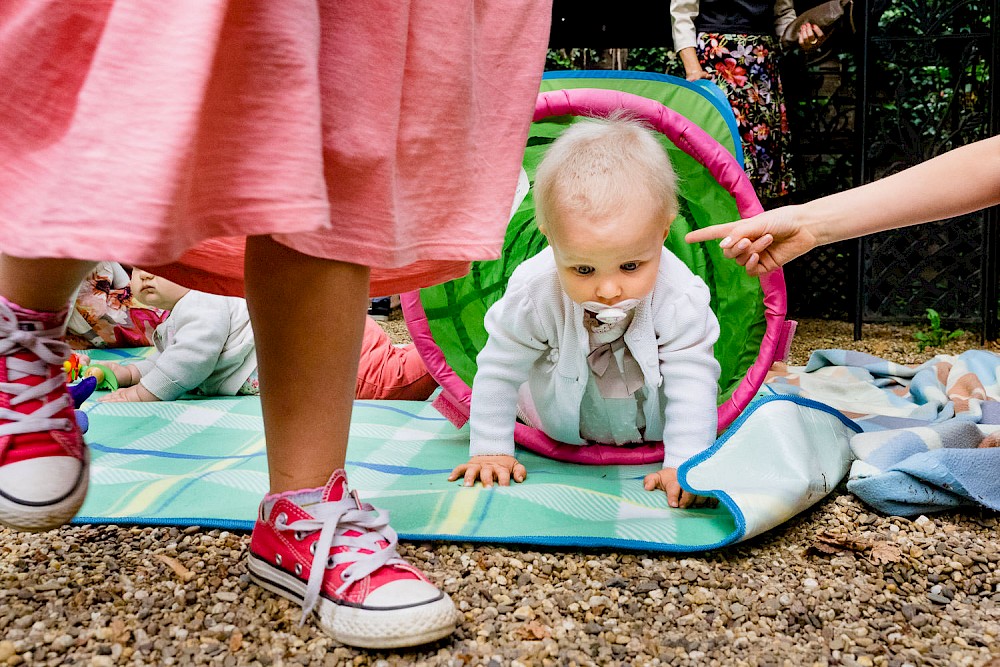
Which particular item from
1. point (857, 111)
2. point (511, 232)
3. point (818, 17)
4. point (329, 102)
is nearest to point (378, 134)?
point (329, 102)

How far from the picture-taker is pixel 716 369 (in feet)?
4.59

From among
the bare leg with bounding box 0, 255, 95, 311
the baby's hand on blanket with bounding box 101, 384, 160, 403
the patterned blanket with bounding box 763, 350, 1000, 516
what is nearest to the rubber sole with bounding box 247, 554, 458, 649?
the bare leg with bounding box 0, 255, 95, 311

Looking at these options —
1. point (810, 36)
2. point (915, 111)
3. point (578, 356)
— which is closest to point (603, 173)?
point (578, 356)

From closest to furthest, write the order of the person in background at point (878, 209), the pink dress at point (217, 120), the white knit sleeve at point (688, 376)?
1. the pink dress at point (217, 120)
2. the person in background at point (878, 209)
3. the white knit sleeve at point (688, 376)

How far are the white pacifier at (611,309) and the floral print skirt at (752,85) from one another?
152 centimetres

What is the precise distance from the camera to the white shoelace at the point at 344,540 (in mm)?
866

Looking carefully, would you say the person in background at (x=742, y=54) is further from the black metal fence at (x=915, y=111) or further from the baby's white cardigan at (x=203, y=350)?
the baby's white cardigan at (x=203, y=350)

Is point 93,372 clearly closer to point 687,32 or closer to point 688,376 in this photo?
point 688,376

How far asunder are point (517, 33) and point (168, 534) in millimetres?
794

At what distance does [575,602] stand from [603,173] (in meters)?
0.67

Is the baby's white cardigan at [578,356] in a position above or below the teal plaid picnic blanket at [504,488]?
above

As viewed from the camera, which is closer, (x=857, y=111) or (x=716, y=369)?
(x=716, y=369)

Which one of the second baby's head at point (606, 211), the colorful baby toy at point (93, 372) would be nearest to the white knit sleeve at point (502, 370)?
the second baby's head at point (606, 211)

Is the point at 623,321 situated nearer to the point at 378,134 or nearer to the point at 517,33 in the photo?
the point at 517,33
